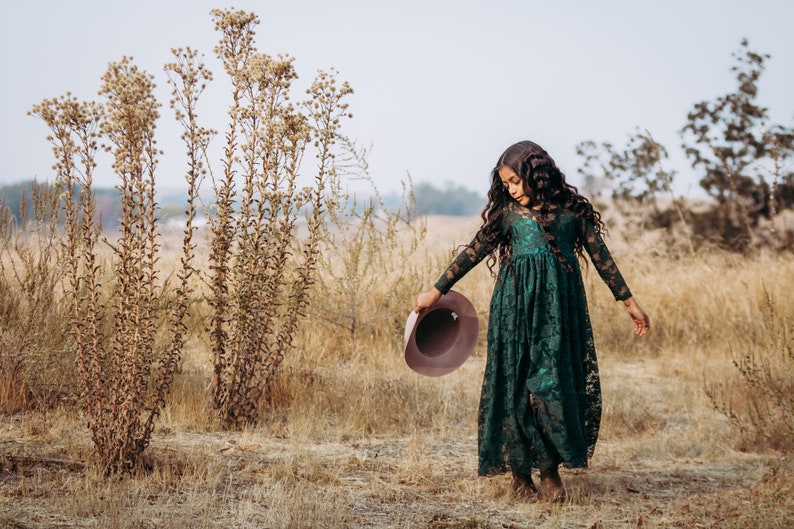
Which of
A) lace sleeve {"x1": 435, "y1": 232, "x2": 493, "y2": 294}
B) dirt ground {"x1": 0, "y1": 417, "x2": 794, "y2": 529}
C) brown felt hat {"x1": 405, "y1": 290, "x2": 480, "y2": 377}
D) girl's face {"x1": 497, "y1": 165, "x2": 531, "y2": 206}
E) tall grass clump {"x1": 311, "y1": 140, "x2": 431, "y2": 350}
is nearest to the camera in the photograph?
dirt ground {"x1": 0, "y1": 417, "x2": 794, "y2": 529}

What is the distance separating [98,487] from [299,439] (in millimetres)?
1514

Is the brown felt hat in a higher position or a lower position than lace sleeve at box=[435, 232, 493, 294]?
lower

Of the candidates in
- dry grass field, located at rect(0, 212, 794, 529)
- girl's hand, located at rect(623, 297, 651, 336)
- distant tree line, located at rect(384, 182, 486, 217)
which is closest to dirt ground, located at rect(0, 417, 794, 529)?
dry grass field, located at rect(0, 212, 794, 529)

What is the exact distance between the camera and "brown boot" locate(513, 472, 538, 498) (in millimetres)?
4254

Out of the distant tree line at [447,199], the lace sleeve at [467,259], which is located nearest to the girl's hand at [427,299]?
the lace sleeve at [467,259]

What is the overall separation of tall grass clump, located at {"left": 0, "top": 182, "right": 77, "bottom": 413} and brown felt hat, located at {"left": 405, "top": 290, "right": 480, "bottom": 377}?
222 cm

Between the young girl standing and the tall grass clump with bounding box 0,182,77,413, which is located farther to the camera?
Answer: the tall grass clump with bounding box 0,182,77,413

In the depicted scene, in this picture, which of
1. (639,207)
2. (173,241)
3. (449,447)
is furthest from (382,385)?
(639,207)

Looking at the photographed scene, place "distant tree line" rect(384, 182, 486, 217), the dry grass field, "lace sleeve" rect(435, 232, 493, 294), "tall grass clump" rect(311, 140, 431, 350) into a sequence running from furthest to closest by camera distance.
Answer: "distant tree line" rect(384, 182, 486, 217) → "tall grass clump" rect(311, 140, 431, 350) → "lace sleeve" rect(435, 232, 493, 294) → the dry grass field

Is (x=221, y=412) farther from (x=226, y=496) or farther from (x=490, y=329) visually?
(x=490, y=329)

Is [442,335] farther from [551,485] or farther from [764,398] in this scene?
[764,398]

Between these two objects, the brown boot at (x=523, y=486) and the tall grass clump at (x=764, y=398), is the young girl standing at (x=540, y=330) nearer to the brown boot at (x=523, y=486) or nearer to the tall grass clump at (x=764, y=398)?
the brown boot at (x=523, y=486)

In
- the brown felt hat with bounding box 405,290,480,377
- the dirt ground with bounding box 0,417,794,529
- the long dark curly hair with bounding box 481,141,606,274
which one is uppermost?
the long dark curly hair with bounding box 481,141,606,274

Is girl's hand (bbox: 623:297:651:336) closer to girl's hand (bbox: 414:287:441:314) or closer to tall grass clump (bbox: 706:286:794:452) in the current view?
girl's hand (bbox: 414:287:441:314)
